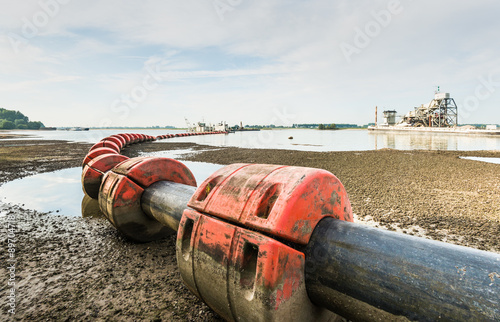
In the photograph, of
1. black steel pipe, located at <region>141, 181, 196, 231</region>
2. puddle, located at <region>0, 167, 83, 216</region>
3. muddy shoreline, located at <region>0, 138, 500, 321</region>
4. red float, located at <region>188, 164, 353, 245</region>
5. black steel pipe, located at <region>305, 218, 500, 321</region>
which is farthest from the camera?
puddle, located at <region>0, 167, 83, 216</region>

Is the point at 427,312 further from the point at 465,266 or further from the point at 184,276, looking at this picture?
the point at 184,276

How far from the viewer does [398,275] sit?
1.10m

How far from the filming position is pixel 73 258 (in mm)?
2994

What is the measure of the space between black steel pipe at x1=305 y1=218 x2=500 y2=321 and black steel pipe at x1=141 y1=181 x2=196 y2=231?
1510 millimetres

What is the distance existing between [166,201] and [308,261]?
5.96ft

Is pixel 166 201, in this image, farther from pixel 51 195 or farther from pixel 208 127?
pixel 208 127

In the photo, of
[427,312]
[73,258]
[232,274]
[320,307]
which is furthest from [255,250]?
[73,258]

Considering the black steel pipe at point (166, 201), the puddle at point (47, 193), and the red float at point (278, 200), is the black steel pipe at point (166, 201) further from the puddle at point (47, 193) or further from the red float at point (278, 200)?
the puddle at point (47, 193)

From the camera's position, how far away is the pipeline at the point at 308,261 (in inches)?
40.1

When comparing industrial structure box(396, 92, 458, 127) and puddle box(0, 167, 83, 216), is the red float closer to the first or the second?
puddle box(0, 167, 83, 216)

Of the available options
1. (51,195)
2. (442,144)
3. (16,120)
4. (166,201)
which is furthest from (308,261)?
(16,120)

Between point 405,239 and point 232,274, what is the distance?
86 cm

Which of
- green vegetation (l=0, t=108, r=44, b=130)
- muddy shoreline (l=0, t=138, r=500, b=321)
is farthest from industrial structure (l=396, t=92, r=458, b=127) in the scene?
green vegetation (l=0, t=108, r=44, b=130)

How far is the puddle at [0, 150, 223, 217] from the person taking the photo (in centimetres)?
486
